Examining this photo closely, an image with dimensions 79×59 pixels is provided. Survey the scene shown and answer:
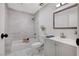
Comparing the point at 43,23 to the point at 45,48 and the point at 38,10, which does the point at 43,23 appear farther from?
the point at 45,48

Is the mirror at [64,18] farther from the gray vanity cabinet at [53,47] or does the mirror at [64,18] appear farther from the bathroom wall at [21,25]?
the bathroom wall at [21,25]

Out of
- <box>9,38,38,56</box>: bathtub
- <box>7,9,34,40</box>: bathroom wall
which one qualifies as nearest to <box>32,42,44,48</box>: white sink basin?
<box>9,38,38,56</box>: bathtub

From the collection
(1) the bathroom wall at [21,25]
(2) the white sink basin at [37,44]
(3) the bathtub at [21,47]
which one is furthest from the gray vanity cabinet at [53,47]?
(1) the bathroom wall at [21,25]

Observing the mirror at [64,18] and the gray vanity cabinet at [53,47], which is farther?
the mirror at [64,18]

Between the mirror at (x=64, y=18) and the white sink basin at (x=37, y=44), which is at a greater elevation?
the mirror at (x=64, y=18)

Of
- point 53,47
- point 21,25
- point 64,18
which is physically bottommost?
point 53,47

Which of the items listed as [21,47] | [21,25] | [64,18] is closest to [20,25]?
[21,25]

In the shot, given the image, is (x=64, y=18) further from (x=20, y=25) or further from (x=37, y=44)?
(x=20, y=25)

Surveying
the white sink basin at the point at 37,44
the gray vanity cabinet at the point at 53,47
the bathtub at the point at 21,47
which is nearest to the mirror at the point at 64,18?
the gray vanity cabinet at the point at 53,47

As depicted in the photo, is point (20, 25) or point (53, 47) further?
point (53, 47)

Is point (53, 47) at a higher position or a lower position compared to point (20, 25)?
lower

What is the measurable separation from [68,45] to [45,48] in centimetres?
37

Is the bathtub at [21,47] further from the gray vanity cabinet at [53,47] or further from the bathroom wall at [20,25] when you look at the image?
the gray vanity cabinet at [53,47]

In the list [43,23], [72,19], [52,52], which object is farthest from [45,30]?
[72,19]
